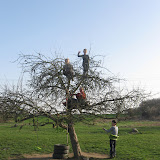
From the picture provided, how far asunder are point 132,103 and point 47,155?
4.95m

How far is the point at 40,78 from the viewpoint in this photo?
27.0 ft

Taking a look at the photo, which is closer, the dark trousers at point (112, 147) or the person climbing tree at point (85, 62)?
the person climbing tree at point (85, 62)

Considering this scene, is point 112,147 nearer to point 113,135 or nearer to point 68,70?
point 113,135

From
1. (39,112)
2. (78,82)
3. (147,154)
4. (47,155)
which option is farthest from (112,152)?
(39,112)

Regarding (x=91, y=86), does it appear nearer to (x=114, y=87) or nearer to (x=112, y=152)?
(x=114, y=87)

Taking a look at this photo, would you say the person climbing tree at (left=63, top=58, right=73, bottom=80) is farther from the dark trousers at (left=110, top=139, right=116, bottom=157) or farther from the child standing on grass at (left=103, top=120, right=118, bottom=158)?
the dark trousers at (left=110, top=139, right=116, bottom=157)

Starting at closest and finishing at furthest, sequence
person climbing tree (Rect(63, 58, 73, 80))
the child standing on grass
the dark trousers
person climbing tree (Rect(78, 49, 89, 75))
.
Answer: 1. person climbing tree (Rect(63, 58, 73, 80))
2. person climbing tree (Rect(78, 49, 89, 75))
3. the child standing on grass
4. the dark trousers

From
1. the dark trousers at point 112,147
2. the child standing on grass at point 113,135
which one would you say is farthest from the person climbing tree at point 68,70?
the dark trousers at point 112,147

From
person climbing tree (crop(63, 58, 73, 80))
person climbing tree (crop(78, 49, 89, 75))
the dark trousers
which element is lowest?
the dark trousers

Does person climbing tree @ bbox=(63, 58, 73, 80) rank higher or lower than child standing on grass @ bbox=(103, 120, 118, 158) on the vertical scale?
higher

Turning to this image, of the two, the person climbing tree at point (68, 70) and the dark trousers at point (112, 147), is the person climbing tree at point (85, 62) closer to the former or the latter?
the person climbing tree at point (68, 70)

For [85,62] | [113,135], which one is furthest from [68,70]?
[113,135]

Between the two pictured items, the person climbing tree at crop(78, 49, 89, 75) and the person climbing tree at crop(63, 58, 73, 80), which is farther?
the person climbing tree at crop(78, 49, 89, 75)

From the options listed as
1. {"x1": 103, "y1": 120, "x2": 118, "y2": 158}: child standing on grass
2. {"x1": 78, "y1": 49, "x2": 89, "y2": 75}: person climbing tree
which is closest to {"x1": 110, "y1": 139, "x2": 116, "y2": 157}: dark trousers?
{"x1": 103, "y1": 120, "x2": 118, "y2": 158}: child standing on grass
